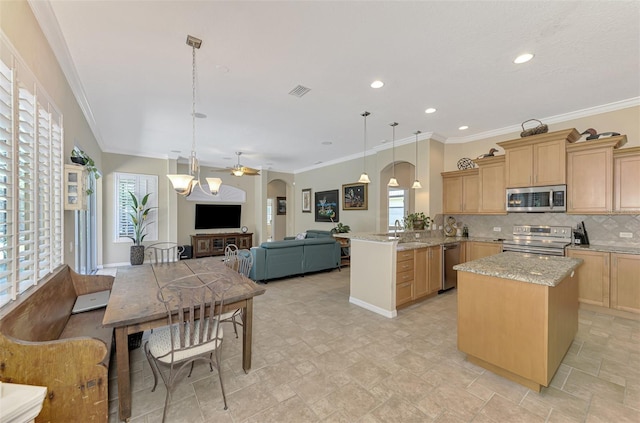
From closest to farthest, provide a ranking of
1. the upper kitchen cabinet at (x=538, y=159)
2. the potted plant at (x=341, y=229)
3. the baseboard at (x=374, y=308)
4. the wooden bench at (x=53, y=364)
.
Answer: the wooden bench at (x=53, y=364)
the baseboard at (x=374, y=308)
the upper kitchen cabinet at (x=538, y=159)
the potted plant at (x=341, y=229)

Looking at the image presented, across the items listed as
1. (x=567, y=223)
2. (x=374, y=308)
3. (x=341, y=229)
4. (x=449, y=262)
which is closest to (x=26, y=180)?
(x=374, y=308)

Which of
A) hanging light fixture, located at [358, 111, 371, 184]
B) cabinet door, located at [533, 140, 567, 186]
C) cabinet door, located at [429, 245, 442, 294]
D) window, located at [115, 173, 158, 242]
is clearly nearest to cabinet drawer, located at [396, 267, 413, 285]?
cabinet door, located at [429, 245, 442, 294]

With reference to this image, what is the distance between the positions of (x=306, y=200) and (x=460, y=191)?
5.03 metres

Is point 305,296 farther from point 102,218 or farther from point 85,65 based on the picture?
point 102,218

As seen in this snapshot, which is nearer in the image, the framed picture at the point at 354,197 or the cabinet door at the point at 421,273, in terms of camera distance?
the cabinet door at the point at 421,273

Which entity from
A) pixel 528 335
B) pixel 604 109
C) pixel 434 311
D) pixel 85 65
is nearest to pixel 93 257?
pixel 85 65

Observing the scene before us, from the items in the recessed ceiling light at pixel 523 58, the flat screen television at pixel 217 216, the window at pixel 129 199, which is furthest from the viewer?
the flat screen television at pixel 217 216

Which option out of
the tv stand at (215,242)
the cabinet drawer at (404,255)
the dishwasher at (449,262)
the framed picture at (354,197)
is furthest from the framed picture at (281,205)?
the cabinet drawer at (404,255)

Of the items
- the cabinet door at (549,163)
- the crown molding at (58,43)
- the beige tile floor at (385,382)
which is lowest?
the beige tile floor at (385,382)

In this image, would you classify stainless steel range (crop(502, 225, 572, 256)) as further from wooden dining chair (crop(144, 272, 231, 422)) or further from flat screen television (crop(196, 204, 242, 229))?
flat screen television (crop(196, 204, 242, 229))

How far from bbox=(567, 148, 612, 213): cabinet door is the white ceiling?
759 millimetres

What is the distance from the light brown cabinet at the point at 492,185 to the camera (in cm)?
466

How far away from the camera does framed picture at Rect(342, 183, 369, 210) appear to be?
274 inches

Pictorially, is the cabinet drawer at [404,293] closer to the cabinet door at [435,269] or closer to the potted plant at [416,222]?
the cabinet door at [435,269]
